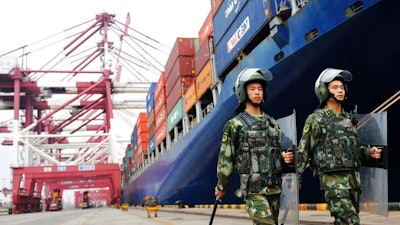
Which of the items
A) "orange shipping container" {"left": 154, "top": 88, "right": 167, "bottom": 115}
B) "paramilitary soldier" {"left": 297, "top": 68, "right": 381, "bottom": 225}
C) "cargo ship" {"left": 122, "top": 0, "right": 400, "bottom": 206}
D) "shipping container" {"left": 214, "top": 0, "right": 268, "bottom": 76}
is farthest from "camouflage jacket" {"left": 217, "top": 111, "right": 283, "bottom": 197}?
"orange shipping container" {"left": 154, "top": 88, "right": 167, "bottom": 115}

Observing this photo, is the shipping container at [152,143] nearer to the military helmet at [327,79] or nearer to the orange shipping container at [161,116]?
the orange shipping container at [161,116]

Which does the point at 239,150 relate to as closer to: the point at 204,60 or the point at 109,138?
the point at 204,60

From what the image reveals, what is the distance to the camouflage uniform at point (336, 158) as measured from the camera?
11.9ft

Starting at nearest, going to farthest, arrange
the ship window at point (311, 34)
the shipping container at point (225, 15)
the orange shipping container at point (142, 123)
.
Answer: the ship window at point (311, 34)
the shipping container at point (225, 15)
the orange shipping container at point (142, 123)

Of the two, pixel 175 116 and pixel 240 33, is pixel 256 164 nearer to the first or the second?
pixel 240 33

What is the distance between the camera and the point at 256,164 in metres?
3.54

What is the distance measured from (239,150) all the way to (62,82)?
41785 mm

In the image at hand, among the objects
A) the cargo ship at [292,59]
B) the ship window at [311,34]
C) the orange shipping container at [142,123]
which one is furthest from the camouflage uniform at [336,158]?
the orange shipping container at [142,123]

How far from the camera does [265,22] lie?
36.0 ft

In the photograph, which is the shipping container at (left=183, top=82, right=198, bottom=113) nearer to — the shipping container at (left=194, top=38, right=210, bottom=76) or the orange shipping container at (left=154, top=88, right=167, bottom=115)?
the shipping container at (left=194, top=38, right=210, bottom=76)

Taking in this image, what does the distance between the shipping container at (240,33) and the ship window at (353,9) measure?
9.12 ft

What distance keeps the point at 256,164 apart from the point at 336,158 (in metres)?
0.80

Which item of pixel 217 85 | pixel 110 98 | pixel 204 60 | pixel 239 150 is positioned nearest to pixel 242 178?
pixel 239 150

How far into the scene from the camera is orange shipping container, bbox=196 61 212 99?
55.8 feet
